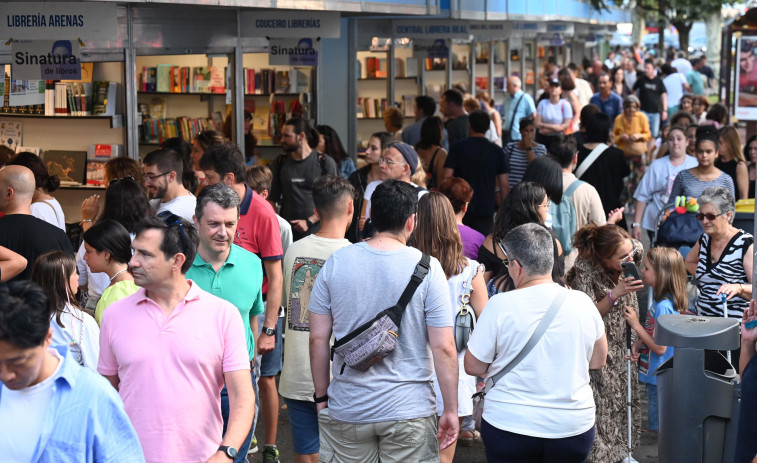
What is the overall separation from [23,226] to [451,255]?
2.52 m

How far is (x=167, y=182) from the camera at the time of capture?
23.4 ft

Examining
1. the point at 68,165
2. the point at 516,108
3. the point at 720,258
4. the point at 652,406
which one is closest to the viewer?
the point at 720,258

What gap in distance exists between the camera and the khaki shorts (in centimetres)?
456

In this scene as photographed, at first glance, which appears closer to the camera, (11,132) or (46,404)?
(46,404)


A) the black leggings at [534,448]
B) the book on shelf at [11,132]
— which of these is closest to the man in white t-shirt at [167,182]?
the black leggings at [534,448]

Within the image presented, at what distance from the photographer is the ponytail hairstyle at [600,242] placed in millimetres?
6137

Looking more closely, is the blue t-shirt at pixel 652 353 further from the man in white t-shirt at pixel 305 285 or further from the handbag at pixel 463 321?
the man in white t-shirt at pixel 305 285

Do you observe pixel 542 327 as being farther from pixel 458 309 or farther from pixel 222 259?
pixel 222 259

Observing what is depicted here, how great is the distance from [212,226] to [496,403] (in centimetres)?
154

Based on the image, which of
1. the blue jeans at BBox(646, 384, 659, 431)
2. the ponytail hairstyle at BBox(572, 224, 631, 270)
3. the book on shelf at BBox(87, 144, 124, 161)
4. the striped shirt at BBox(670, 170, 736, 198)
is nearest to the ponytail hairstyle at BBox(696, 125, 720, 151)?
the striped shirt at BBox(670, 170, 736, 198)

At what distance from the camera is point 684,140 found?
383 inches

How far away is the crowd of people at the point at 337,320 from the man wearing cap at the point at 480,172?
70.0 inches

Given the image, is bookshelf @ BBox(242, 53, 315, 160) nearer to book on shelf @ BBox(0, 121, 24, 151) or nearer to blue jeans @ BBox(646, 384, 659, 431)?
book on shelf @ BBox(0, 121, 24, 151)

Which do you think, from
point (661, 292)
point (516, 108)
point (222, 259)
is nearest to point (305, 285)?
point (222, 259)
